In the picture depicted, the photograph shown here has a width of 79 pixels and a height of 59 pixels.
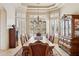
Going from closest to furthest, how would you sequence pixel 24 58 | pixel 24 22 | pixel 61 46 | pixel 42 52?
pixel 24 58 → pixel 42 52 → pixel 24 22 → pixel 61 46

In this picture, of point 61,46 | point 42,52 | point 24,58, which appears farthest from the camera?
point 61,46

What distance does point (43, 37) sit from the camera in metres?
3.64

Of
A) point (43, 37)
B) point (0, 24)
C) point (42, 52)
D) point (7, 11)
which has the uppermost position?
point (7, 11)

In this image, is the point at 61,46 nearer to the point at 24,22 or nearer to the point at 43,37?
the point at 43,37

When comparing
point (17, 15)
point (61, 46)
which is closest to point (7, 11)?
point (17, 15)

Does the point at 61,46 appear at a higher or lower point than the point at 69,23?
lower

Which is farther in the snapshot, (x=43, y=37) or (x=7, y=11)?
(x=7, y=11)

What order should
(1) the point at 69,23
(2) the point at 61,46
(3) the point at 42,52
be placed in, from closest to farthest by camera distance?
(3) the point at 42,52 < (2) the point at 61,46 < (1) the point at 69,23

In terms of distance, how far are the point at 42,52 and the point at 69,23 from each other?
6.14ft

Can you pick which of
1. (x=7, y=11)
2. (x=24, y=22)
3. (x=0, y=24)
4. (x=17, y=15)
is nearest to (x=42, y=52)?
(x=24, y=22)

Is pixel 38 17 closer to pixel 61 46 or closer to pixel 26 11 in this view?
pixel 26 11

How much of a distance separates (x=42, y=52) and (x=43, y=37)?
0.64 m

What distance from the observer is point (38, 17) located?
372cm

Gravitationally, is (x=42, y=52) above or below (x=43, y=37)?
below
